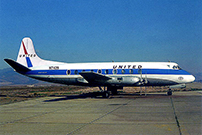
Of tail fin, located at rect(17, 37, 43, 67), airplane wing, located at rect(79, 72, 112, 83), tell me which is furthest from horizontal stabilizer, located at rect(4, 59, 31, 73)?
airplane wing, located at rect(79, 72, 112, 83)

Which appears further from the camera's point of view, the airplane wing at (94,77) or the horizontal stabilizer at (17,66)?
the horizontal stabilizer at (17,66)

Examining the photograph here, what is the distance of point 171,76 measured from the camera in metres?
26.3

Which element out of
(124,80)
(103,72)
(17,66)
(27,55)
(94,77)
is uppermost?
(27,55)

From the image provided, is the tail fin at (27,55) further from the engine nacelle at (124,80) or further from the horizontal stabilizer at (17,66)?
the engine nacelle at (124,80)

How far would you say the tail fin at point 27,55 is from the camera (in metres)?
30.7

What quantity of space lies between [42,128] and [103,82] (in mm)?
15921

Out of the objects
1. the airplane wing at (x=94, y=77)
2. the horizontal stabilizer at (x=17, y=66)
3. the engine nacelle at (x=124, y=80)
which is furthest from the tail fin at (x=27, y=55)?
the engine nacelle at (x=124, y=80)

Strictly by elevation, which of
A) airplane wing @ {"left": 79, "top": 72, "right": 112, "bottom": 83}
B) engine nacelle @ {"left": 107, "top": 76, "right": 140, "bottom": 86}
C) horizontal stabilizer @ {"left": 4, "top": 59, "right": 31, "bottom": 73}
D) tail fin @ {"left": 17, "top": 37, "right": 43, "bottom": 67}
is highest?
tail fin @ {"left": 17, "top": 37, "right": 43, "bottom": 67}

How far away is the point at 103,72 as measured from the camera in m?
27.8

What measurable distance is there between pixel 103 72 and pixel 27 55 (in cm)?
1067

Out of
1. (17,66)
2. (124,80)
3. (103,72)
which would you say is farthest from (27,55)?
(124,80)

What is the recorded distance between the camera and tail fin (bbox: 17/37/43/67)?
30.7m

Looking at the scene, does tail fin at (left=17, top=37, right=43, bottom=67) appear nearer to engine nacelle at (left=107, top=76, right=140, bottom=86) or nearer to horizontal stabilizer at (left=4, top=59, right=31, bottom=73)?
horizontal stabilizer at (left=4, top=59, right=31, bottom=73)

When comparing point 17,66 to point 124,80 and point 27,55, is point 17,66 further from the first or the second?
point 124,80
